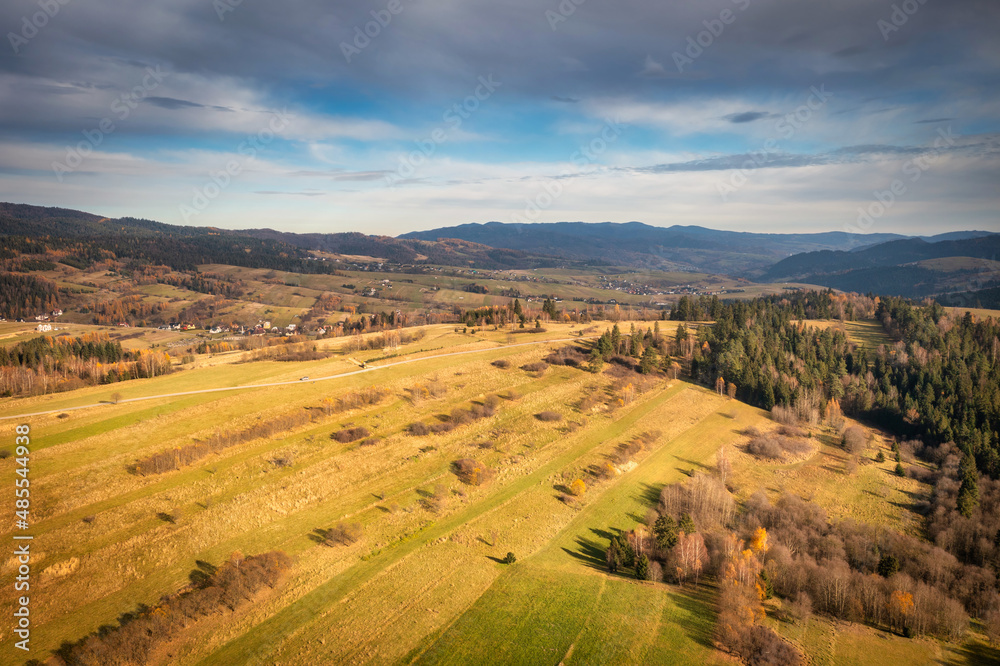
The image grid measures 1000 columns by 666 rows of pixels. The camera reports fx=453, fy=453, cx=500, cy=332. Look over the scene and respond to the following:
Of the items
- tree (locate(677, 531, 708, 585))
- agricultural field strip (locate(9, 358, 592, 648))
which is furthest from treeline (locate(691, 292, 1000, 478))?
agricultural field strip (locate(9, 358, 592, 648))

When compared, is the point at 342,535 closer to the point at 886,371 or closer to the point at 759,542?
the point at 759,542

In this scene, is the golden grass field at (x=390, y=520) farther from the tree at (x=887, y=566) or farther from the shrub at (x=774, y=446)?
the tree at (x=887, y=566)

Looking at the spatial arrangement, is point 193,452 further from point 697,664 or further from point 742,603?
point 742,603

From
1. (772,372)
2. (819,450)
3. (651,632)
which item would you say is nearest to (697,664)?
(651,632)

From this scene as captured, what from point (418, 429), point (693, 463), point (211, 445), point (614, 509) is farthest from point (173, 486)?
point (693, 463)

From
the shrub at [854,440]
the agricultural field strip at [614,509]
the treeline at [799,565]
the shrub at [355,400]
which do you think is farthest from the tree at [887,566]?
the shrub at [355,400]

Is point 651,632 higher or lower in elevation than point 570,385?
lower
